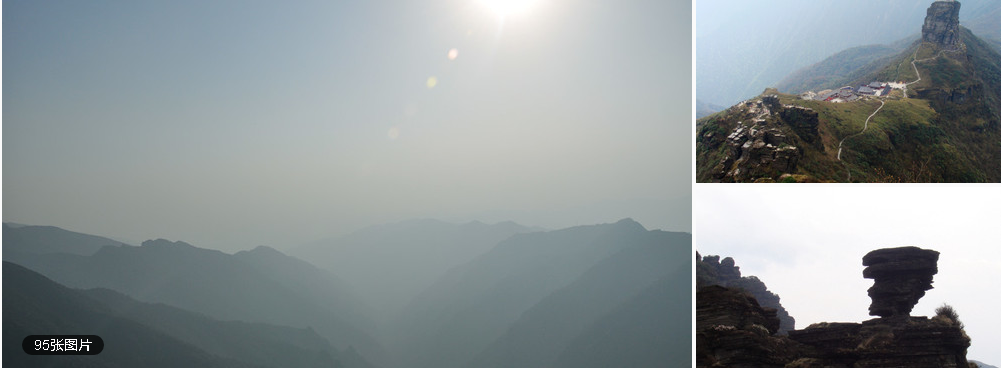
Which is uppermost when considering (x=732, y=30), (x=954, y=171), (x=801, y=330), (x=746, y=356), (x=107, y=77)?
(x=732, y=30)

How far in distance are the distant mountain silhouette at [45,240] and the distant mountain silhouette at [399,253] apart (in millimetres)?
2806

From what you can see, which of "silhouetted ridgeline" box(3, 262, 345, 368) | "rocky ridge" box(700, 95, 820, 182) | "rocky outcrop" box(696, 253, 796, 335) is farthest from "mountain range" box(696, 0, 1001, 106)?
"silhouetted ridgeline" box(3, 262, 345, 368)

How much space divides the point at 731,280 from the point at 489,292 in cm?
421

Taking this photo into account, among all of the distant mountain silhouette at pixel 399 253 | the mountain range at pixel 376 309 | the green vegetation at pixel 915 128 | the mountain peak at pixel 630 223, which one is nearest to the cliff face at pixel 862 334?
the mountain range at pixel 376 309

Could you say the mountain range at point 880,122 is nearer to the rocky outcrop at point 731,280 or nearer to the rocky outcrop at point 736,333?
the rocky outcrop at point 731,280

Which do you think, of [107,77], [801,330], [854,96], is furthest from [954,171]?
[107,77]

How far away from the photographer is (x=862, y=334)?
6613 mm

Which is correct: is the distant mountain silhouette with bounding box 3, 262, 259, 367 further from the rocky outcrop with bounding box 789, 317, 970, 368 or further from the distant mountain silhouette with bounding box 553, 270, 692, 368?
the rocky outcrop with bounding box 789, 317, 970, 368

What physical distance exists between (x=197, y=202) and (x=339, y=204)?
2.07m

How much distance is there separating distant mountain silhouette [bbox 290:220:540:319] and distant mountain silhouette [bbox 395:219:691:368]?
235 mm

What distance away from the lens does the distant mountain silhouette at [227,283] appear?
274 inches

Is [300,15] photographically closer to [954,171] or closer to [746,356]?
[746,356]

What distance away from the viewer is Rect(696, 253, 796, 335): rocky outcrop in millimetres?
7203

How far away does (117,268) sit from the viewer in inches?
279
